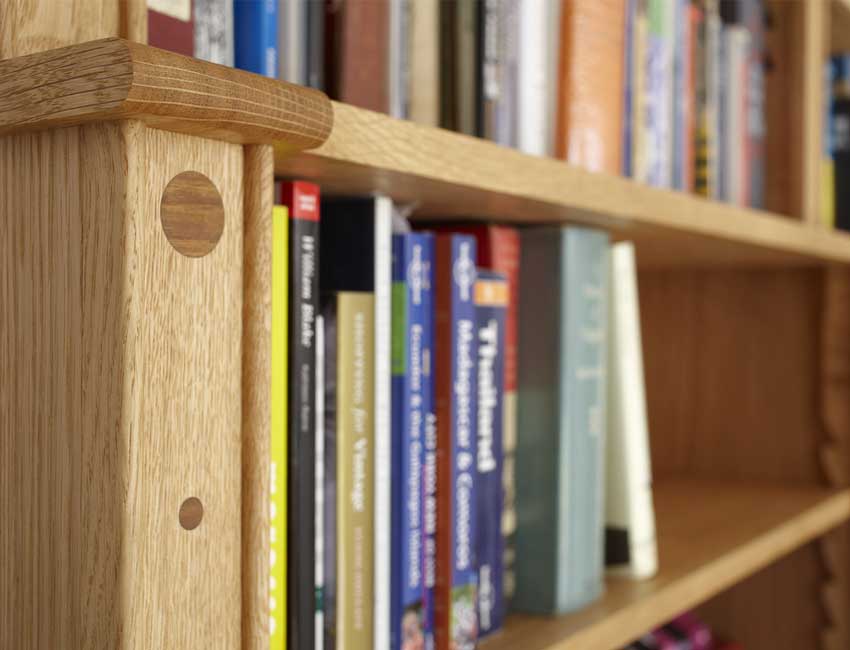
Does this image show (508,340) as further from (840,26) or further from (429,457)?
(840,26)

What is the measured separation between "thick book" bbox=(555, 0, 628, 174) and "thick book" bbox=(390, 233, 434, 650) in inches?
8.7

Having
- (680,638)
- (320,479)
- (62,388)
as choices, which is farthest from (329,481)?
(680,638)

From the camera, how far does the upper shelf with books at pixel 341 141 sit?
356 mm

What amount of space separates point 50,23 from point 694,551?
829 millimetres

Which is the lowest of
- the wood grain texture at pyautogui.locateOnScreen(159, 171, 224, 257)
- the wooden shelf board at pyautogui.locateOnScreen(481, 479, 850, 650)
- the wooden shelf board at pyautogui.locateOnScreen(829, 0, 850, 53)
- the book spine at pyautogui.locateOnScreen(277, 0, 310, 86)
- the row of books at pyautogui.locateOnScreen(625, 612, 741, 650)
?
the row of books at pyautogui.locateOnScreen(625, 612, 741, 650)

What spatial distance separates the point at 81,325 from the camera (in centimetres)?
38

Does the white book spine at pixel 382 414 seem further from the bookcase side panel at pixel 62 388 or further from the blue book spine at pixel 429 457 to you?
the bookcase side panel at pixel 62 388

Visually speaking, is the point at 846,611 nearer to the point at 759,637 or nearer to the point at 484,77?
the point at 759,637

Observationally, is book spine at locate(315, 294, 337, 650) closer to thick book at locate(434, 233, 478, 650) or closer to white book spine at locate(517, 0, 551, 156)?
thick book at locate(434, 233, 478, 650)

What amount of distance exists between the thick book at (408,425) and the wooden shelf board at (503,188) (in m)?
0.05

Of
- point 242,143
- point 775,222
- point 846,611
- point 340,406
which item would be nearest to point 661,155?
point 775,222

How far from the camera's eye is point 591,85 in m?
0.83

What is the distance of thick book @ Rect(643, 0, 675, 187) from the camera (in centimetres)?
97

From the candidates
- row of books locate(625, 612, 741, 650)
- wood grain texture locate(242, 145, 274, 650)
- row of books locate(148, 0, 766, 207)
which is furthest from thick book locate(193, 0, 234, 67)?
row of books locate(625, 612, 741, 650)
